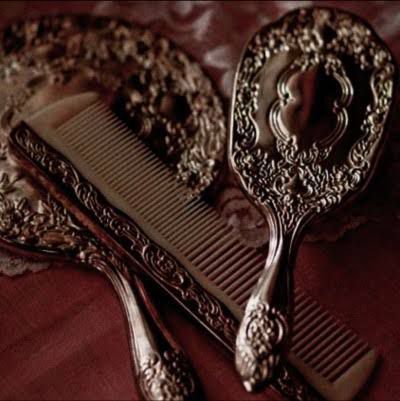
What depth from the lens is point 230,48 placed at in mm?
1162

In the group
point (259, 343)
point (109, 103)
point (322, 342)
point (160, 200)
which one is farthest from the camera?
point (109, 103)

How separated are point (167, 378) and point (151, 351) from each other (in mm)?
44

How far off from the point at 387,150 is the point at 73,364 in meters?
0.53

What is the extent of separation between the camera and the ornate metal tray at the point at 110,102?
913 millimetres

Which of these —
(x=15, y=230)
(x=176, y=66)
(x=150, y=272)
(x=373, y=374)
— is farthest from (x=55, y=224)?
(x=373, y=374)

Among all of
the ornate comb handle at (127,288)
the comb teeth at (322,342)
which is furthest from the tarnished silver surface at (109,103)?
the comb teeth at (322,342)

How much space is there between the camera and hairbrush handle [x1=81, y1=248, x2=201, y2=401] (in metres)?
0.77

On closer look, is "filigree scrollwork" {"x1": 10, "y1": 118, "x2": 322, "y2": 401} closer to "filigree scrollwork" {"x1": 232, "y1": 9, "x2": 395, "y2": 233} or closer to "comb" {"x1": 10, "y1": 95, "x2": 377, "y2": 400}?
"comb" {"x1": 10, "y1": 95, "x2": 377, "y2": 400}

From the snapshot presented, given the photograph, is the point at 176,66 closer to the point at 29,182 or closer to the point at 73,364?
the point at 29,182

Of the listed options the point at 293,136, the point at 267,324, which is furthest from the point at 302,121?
the point at 267,324

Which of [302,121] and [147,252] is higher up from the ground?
[302,121]

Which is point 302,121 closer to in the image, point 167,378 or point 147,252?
point 147,252

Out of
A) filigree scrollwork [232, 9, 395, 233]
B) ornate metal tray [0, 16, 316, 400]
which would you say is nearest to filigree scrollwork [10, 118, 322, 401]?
ornate metal tray [0, 16, 316, 400]

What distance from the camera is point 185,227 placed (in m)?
0.92
